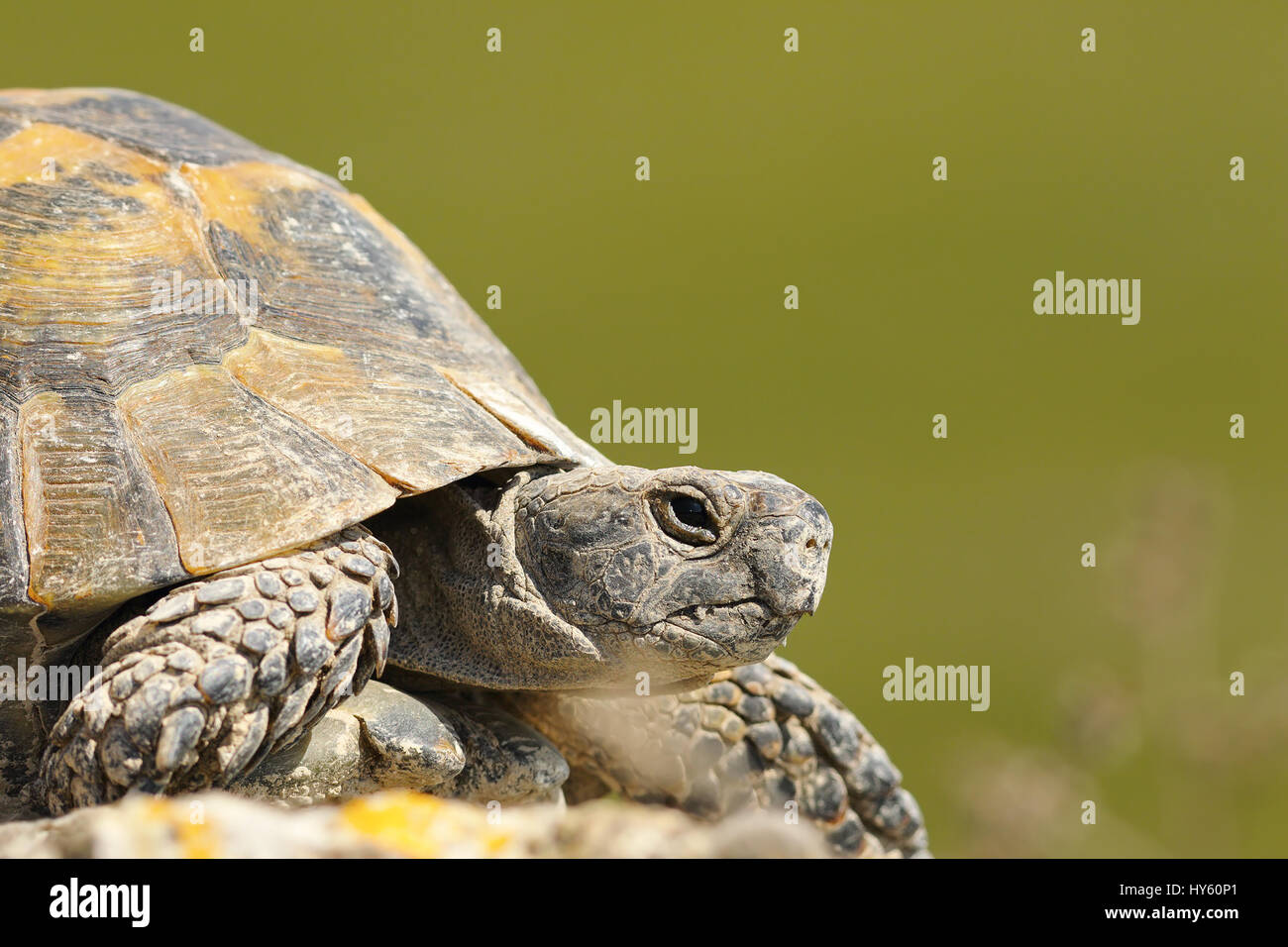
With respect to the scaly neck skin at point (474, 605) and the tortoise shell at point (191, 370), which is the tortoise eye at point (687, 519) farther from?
the tortoise shell at point (191, 370)

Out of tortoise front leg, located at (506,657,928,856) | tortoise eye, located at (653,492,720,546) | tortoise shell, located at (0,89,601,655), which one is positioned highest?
tortoise shell, located at (0,89,601,655)

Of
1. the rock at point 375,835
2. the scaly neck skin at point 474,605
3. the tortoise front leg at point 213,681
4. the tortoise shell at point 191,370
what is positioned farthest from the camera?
the scaly neck skin at point 474,605

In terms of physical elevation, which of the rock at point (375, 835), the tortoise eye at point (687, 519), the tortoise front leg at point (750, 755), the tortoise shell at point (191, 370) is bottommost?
the tortoise front leg at point (750, 755)

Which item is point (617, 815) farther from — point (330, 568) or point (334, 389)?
point (334, 389)

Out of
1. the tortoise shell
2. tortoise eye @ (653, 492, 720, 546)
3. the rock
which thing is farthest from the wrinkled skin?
the rock

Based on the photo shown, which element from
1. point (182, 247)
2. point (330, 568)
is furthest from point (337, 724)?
point (182, 247)

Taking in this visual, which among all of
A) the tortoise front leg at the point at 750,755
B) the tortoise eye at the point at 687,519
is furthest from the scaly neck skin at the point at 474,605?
the tortoise front leg at the point at 750,755

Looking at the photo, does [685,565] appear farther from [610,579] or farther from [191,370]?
[191,370]

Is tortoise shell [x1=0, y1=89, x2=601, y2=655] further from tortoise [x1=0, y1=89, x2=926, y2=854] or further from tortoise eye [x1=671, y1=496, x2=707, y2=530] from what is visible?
tortoise eye [x1=671, y1=496, x2=707, y2=530]
